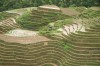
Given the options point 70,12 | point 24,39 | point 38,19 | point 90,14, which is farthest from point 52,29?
point 70,12

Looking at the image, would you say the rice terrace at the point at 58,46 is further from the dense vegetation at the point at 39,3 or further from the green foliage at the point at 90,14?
the dense vegetation at the point at 39,3

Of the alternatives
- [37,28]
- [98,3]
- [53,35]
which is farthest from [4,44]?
[98,3]

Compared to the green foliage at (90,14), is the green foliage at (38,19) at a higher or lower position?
lower

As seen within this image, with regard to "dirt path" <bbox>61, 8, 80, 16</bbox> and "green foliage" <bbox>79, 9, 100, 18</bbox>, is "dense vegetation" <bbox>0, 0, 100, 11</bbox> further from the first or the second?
"green foliage" <bbox>79, 9, 100, 18</bbox>

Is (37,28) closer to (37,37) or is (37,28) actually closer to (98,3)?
(37,37)

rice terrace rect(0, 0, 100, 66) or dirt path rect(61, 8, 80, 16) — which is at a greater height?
dirt path rect(61, 8, 80, 16)

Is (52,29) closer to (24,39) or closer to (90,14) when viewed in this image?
(24,39)

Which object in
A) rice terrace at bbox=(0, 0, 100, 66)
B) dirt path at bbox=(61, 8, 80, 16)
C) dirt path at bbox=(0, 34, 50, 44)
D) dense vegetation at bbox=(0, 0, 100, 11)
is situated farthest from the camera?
dense vegetation at bbox=(0, 0, 100, 11)

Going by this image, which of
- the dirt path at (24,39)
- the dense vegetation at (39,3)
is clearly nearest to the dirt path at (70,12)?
the dense vegetation at (39,3)

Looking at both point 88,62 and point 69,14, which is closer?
point 88,62

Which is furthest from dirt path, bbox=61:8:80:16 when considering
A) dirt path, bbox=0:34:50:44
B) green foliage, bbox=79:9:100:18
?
dirt path, bbox=0:34:50:44

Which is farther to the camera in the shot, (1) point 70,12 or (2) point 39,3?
(2) point 39,3
